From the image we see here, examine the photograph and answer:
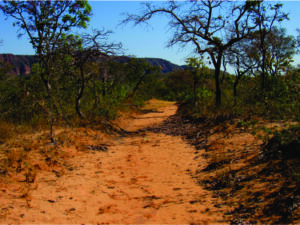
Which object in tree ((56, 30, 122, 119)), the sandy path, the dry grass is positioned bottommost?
the sandy path

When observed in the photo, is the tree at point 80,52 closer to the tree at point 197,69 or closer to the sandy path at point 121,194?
the sandy path at point 121,194

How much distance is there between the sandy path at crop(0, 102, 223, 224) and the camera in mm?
3291

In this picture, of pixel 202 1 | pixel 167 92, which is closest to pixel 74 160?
pixel 202 1

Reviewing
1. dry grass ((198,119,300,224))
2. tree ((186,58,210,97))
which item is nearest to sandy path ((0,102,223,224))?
dry grass ((198,119,300,224))

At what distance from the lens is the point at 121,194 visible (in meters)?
4.19

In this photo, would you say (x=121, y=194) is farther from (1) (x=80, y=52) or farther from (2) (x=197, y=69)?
(2) (x=197, y=69)

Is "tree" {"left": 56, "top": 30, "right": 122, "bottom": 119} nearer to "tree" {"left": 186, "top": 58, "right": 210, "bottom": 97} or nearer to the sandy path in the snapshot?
the sandy path

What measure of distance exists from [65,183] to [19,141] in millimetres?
2027

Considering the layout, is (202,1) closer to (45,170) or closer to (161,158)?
(161,158)

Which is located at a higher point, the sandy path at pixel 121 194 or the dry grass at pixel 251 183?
the dry grass at pixel 251 183

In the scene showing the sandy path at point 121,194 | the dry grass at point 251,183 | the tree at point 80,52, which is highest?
the tree at point 80,52

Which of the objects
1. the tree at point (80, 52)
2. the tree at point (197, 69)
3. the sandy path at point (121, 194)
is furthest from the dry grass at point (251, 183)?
the tree at point (197, 69)

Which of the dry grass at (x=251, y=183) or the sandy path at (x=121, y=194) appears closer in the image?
the dry grass at (x=251, y=183)

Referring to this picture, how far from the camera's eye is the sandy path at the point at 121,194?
3.29 m
